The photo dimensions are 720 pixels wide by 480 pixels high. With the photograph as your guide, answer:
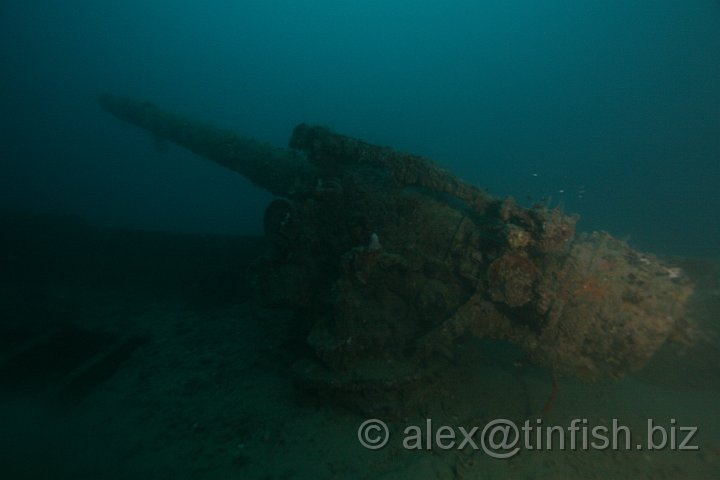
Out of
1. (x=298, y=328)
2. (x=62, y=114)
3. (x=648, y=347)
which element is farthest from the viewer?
(x=62, y=114)

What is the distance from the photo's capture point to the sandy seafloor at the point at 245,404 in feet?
11.9

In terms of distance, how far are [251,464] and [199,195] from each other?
58.3 meters

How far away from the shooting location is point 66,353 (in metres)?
6.19

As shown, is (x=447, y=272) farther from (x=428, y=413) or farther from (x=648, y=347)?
(x=648, y=347)

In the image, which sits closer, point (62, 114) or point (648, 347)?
point (648, 347)

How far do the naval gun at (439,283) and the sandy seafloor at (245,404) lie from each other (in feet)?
1.69

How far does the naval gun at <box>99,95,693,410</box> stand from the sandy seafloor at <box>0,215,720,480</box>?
0.51 m

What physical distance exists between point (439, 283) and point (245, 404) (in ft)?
10.0

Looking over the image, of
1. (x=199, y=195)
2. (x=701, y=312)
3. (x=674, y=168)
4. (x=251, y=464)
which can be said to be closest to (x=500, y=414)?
(x=251, y=464)

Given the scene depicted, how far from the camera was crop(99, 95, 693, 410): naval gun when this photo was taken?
4.44 m

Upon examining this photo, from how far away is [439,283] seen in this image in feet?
16.0

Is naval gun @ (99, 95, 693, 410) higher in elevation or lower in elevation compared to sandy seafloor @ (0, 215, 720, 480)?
higher

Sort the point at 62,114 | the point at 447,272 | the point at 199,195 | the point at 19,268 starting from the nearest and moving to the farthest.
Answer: the point at 447,272
the point at 19,268
the point at 199,195
the point at 62,114

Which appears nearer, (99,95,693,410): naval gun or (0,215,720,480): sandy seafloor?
(0,215,720,480): sandy seafloor
